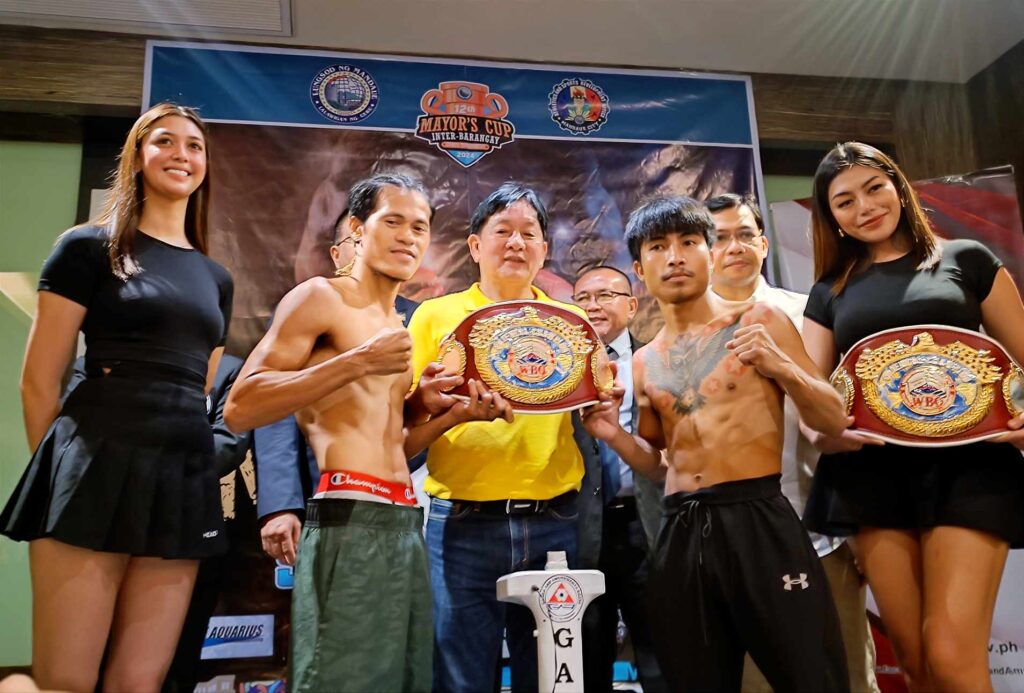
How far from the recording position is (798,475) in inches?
114

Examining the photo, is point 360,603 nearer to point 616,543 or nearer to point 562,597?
point 562,597

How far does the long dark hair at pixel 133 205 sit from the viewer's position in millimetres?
2498

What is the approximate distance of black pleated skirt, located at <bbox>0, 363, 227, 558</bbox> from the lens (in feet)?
7.43

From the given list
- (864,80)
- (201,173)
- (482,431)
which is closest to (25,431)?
(201,173)

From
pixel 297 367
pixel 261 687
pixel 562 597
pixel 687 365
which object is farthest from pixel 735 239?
pixel 261 687

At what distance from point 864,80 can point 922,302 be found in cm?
121

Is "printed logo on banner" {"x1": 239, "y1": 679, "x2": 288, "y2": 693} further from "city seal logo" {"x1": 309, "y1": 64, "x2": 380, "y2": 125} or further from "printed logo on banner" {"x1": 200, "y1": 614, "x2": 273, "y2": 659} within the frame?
"city seal logo" {"x1": 309, "y1": 64, "x2": 380, "y2": 125}

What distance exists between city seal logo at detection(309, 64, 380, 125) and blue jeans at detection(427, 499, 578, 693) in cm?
155

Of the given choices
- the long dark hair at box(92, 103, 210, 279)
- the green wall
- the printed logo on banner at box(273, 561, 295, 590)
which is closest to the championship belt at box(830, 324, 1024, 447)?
the printed logo on banner at box(273, 561, 295, 590)

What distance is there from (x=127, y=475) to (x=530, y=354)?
1204 millimetres

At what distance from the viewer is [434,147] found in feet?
10.5

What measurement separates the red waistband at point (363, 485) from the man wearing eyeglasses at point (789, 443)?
4.23 feet

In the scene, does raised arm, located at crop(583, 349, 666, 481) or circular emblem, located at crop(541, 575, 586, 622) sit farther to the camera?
raised arm, located at crop(583, 349, 666, 481)

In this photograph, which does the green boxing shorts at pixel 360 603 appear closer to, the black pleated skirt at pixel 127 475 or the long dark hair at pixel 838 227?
the black pleated skirt at pixel 127 475
